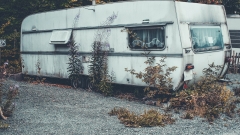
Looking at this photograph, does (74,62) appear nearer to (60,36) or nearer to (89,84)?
(89,84)

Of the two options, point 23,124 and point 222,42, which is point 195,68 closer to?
point 222,42

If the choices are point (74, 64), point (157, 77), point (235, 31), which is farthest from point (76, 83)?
point (235, 31)

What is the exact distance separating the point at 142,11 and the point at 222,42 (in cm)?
282

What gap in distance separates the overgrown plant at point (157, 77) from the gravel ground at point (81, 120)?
0.56 metres

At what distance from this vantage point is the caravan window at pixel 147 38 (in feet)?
28.0

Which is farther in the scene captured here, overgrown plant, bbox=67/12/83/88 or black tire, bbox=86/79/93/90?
overgrown plant, bbox=67/12/83/88

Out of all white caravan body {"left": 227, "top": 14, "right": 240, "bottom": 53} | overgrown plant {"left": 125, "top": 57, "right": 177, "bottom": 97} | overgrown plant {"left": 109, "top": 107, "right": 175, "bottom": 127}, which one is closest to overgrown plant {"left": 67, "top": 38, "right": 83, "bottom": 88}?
overgrown plant {"left": 125, "top": 57, "right": 177, "bottom": 97}

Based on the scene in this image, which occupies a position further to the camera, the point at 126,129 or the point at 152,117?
the point at 152,117

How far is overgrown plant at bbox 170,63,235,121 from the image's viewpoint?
722 cm

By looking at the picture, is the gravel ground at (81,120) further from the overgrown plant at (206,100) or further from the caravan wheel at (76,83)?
the caravan wheel at (76,83)

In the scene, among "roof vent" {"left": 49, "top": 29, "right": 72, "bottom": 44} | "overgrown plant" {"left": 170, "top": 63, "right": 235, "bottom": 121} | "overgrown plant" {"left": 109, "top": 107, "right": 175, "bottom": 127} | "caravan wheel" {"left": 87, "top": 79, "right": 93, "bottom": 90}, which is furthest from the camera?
"roof vent" {"left": 49, "top": 29, "right": 72, "bottom": 44}

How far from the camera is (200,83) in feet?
27.7

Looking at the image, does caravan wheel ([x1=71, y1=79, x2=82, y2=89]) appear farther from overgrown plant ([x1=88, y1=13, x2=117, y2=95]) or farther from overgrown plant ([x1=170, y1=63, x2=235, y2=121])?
overgrown plant ([x1=170, y1=63, x2=235, y2=121])

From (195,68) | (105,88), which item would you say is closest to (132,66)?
(105,88)
